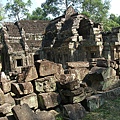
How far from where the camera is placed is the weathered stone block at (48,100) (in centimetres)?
558

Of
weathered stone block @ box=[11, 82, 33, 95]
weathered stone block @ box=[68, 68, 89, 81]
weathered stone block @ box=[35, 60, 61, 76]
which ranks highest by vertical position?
weathered stone block @ box=[35, 60, 61, 76]

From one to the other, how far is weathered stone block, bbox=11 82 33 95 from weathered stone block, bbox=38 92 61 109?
41 centimetres

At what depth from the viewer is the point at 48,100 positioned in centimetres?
564

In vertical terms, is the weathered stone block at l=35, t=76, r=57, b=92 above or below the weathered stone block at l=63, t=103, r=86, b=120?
above

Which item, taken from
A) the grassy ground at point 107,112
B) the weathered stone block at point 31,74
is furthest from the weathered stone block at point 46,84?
the grassy ground at point 107,112

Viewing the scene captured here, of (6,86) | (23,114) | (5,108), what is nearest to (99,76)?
(6,86)

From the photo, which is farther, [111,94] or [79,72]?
[79,72]

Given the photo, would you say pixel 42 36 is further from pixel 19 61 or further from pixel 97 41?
pixel 97 41

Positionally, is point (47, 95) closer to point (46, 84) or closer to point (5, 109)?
point (46, 84)

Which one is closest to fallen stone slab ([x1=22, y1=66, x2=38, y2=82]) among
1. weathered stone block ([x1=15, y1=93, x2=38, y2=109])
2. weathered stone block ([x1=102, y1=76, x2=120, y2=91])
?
weathered stone block ([x1=15, y1=93, x2=38, y2=109])

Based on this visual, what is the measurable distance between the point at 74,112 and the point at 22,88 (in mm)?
1757

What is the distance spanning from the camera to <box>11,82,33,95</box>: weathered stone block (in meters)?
5.45

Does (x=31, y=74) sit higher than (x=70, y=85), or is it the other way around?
(x=31, y=74)

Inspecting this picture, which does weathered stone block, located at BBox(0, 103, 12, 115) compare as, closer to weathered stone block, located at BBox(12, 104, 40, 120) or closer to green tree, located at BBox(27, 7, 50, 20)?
weathered stone block, located at BBox(12, 104, 40, 120)
